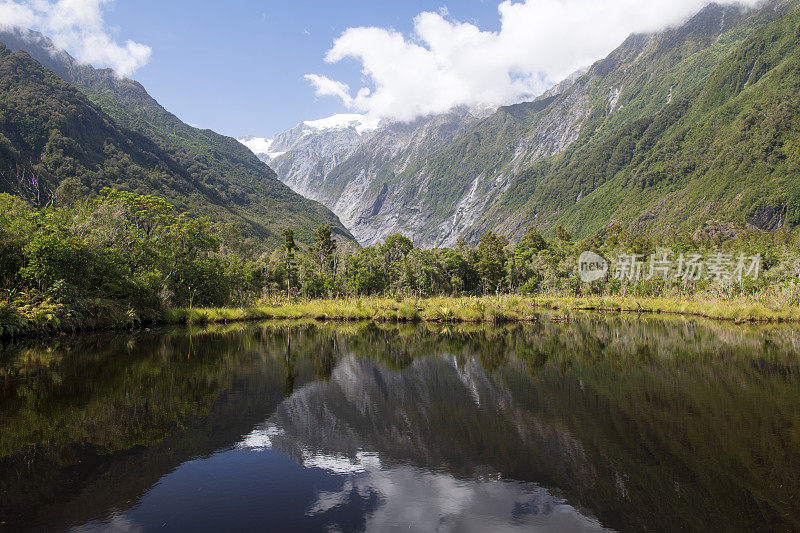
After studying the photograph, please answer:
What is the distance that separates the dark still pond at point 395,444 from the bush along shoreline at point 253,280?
29.0 feet

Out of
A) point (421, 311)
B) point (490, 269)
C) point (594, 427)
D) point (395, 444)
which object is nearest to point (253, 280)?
point (421, 311)

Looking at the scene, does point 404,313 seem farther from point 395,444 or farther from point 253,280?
point 395,444

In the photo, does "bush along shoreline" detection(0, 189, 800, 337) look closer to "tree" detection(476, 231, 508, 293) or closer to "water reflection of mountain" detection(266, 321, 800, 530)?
"tree" detection(476, 231, 508, 293)

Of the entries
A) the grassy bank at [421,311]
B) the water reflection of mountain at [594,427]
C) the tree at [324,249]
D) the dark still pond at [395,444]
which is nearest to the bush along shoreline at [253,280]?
the grassy bank at [421,311]

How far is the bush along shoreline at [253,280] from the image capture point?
27609 mm

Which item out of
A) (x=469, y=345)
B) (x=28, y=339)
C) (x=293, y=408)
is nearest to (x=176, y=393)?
(x=293, y=408)

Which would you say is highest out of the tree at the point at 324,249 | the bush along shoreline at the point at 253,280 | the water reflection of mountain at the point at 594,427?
the tree at the point at 324,249

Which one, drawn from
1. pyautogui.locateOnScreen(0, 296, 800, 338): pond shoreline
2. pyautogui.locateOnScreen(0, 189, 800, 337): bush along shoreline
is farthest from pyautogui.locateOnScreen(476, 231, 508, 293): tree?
pyautogui.locateOnScreen(0, 296, 800, 338): pond shoreline

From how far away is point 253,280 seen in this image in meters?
56.3

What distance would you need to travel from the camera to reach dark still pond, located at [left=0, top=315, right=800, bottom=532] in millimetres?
7496

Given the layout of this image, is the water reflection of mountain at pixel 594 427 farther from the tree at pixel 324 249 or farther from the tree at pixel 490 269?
the tree at pixel 490 269

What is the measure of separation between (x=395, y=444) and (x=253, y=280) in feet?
162

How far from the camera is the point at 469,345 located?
1061 inches

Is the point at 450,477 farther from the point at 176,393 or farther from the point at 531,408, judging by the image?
the point at 176,393
